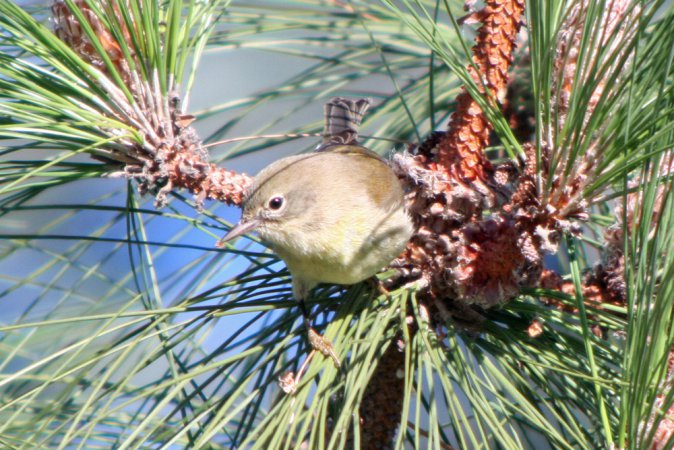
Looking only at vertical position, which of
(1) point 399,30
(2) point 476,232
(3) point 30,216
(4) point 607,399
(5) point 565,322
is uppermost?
(3) point 30,216

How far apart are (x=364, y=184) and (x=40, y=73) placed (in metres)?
0.78

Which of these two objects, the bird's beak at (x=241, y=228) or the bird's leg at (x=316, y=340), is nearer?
the bird's leg at (x=316, y=340)

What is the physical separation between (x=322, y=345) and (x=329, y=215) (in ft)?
1.79

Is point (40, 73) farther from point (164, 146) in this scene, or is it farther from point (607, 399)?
point (607, 399)

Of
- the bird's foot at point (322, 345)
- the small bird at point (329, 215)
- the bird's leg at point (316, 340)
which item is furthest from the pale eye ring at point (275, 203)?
the bird's foot at point (322, 345)

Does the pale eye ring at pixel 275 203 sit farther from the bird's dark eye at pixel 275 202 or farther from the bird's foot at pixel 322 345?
the bird's foot at pixel 322 345

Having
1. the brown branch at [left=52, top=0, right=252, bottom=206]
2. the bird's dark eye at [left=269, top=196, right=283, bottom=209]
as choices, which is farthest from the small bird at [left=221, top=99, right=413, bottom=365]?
the brown branch at [left=52, top=0, right=252, bottom=206]

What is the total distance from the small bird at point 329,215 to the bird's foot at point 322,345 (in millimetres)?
86

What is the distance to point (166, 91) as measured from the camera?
4.33 feet

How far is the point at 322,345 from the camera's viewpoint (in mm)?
1294

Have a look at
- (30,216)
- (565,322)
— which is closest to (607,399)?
(565,322)

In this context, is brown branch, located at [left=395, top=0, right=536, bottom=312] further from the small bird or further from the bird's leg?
the bird's leg

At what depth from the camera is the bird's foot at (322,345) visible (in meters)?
1.26

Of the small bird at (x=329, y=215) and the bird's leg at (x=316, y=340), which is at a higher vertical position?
the small bird at (x=329, y=215)
